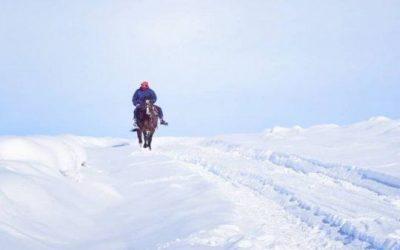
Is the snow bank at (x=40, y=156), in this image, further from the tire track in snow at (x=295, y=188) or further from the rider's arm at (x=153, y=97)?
the rider's arm at (x=153, y=97)

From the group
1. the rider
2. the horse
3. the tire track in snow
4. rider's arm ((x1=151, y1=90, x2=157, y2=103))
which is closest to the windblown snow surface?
the tire track in snow

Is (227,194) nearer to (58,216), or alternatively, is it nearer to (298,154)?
(58,216)

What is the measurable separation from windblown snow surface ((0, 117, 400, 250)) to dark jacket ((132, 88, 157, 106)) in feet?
16.6

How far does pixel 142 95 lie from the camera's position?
74.4ft

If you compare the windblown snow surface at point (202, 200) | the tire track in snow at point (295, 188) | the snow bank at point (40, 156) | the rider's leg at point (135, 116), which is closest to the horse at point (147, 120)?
the rider's leg at point (135, 116)

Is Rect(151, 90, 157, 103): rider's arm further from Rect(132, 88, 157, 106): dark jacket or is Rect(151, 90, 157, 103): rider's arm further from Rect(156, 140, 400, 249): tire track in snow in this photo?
Rect(156, 140, 400, 249): tire track in snow

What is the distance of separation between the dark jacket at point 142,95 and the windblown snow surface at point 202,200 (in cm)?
505

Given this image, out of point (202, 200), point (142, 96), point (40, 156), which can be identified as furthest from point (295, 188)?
point (142, 96)

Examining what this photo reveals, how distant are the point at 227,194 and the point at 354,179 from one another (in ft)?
11.2

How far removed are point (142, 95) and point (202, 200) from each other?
1254 cm

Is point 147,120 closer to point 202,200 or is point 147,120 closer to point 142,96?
point 142,96

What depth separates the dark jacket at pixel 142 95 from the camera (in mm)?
22672

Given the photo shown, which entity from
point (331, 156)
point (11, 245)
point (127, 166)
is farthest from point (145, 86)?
point (11, 245)

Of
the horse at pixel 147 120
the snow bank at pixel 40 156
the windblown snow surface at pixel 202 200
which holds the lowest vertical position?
the windblown snow surface at pixel 202 200
